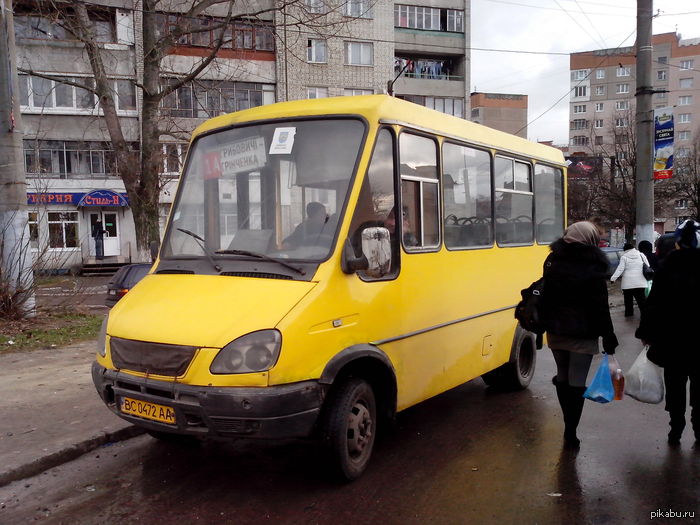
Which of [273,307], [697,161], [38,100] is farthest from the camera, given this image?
[697,161]

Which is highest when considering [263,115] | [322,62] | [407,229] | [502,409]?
[322,62]

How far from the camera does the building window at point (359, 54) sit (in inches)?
1532

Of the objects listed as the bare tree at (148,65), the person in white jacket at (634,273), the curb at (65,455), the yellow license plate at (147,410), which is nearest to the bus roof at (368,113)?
the yellow license plate at (147,410)

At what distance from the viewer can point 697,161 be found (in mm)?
41562

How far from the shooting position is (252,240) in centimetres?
446

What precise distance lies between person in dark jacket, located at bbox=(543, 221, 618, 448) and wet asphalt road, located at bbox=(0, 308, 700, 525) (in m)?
0.59

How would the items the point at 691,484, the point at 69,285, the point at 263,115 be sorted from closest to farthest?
1. the point at 691,484
2. the point at 263,115
3. the point at 69,285

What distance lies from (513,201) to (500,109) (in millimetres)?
89701

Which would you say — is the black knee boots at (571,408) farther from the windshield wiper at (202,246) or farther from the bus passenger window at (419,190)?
the windshield wiper at (202,246)

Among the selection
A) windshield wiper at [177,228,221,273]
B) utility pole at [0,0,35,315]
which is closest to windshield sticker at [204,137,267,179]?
windshield wiper at [177,228,221,273]

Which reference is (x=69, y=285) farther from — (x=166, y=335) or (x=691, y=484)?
(x=691, y=484)

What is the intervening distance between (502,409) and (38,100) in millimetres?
34303

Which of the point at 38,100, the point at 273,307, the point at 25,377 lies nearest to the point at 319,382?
the point at 273,307

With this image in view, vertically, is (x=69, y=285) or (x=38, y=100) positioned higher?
(x=38, y=100)
